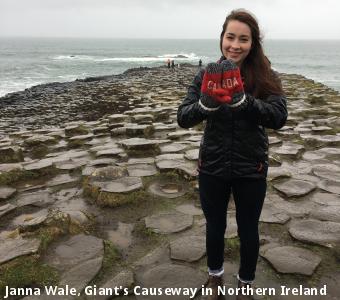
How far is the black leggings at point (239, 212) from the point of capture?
8.67 ft

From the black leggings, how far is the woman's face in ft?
2.83

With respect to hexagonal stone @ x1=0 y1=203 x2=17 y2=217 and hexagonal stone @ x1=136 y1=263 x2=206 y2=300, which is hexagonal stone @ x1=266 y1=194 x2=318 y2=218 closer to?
hexagonal stone @ x1=136 y1=263 x2=206 y2=300

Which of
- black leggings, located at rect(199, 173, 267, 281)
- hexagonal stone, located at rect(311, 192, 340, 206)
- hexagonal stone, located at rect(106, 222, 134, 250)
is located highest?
black leggings, located at rect(199, 173, 267, 281)

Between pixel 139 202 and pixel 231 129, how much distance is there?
224 cm

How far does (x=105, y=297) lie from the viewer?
112 inches

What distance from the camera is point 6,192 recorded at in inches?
198

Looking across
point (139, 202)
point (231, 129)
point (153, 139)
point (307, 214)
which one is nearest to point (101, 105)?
point (153, 139)

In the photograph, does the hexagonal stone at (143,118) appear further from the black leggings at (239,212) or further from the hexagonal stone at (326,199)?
the black leggings at (239,212)

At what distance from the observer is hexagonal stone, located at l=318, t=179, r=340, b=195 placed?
481cm

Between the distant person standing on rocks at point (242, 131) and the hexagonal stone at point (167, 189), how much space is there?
6.54ft

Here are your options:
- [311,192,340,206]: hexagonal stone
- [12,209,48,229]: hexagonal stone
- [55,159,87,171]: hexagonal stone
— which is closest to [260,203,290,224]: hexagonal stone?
[311,192,340,206]: hexagonal stone

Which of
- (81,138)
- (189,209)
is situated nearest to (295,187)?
(189,209)

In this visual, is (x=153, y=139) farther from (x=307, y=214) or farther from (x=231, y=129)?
(x=231, y=129)

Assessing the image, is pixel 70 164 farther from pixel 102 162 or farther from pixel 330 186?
pixel 330 186
